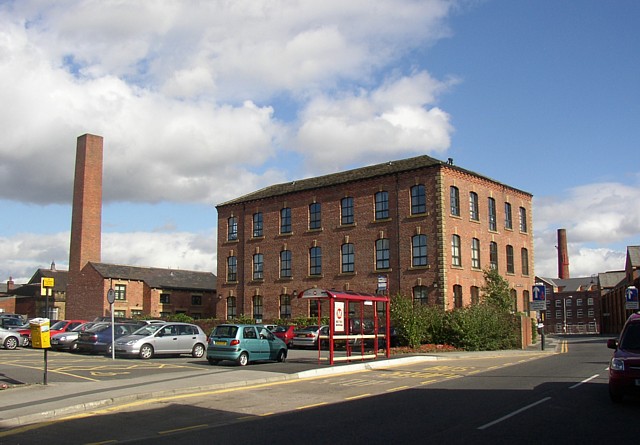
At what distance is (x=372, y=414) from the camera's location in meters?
12.3

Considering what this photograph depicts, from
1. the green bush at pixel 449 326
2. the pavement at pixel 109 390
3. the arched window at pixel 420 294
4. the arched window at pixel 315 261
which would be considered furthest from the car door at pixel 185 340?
the arched window at pixel 315 261

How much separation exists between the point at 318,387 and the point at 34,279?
73092 mm

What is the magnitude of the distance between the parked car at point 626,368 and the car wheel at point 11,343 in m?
28.0

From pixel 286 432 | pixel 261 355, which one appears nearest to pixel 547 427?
pixel 286 432

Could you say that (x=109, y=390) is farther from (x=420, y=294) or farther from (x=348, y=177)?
(x=348, y=177)

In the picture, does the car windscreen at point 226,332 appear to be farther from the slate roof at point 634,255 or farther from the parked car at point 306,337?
the slate roof at point 634,255

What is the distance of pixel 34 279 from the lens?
264 ft

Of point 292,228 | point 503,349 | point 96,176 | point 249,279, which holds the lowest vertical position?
point 503,349

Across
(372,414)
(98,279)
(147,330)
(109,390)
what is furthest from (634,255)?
(109,390)

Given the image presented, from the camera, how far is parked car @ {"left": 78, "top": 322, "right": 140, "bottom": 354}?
27.5 metres

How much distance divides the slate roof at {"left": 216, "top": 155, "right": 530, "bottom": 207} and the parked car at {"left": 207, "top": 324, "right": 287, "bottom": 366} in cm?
2107

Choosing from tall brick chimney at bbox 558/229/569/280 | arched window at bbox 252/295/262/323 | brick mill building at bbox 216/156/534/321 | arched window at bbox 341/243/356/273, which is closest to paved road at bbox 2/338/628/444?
brick mill building at bbox 216/156/534/321

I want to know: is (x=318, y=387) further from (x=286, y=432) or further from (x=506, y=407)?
(x=286, y=432)

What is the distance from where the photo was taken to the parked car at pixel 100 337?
2752 centimetres
